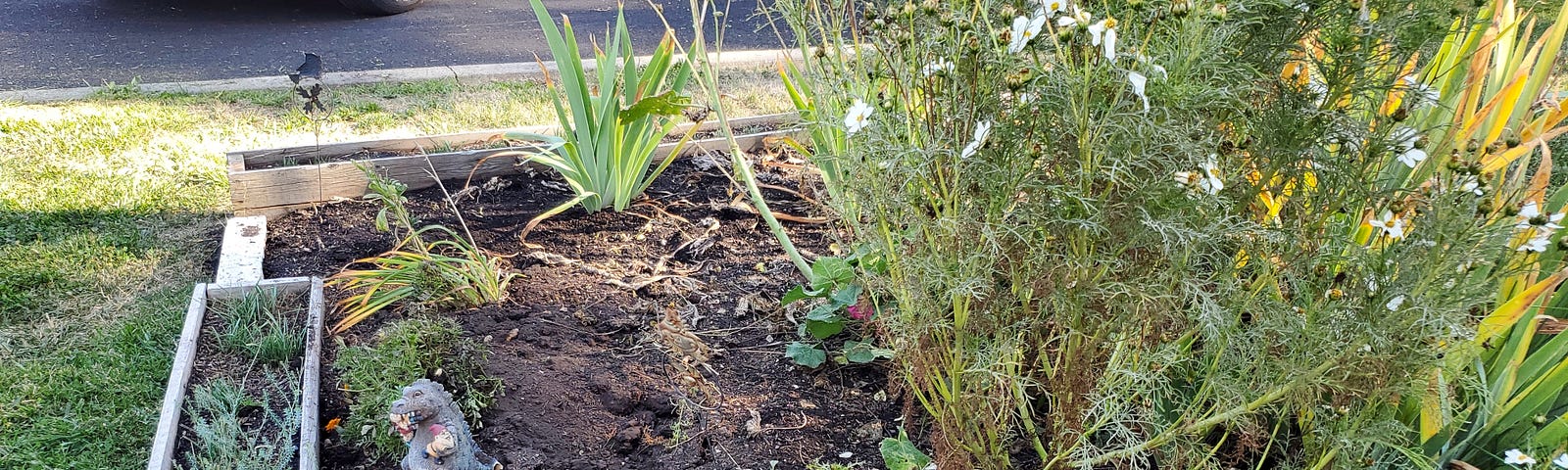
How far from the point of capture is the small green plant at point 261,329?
2.39 m

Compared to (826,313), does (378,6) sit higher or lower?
higher

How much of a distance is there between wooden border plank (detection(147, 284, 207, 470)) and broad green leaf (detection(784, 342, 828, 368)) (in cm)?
132

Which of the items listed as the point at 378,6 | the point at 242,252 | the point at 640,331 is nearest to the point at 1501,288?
the point at 640,331

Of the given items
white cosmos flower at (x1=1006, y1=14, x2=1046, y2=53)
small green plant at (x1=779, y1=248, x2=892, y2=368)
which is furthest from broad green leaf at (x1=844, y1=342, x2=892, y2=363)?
white cosmos flower at (x1=1006, y1=14, x2=1046, y2=53)

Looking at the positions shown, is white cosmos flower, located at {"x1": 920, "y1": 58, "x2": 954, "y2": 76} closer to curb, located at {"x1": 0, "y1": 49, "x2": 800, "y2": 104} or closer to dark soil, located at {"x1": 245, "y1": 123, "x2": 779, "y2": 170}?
dark soil, located at {"x1": 245, "y1": 123, "x2": 779, "y2": 170}

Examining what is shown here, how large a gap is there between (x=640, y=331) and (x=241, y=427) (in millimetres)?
907

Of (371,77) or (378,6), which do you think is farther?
(378,6)

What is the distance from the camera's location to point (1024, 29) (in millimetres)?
1216

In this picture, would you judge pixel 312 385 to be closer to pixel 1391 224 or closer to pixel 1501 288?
pixel 1391 224

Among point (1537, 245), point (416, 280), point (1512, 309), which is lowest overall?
point (416, 280)

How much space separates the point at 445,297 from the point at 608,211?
733 millimetres

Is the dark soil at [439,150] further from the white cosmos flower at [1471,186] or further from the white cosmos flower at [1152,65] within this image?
the white cosmos flower at [1471,186]

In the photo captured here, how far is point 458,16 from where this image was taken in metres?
6.81

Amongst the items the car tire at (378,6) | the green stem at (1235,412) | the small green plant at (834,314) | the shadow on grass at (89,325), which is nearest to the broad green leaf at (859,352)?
the small green plant at (834,314)
